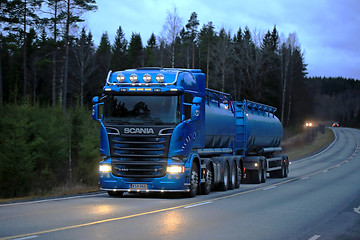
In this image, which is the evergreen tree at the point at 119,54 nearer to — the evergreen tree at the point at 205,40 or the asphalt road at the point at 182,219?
the evergreen tree at the point at 205,40

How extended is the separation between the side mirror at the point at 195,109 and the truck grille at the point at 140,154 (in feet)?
3.75

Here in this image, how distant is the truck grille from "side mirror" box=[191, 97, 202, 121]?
44.9 inches

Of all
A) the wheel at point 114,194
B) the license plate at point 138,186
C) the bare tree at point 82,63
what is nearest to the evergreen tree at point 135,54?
the bare tree at point 82,63

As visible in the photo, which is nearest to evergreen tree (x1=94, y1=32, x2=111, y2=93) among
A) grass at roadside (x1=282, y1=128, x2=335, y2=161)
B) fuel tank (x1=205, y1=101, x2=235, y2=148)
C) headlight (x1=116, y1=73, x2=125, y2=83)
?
grass at roadside (x1=282, y1=128, x2=335, y2=161)

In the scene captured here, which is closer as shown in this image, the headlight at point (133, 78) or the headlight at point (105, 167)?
the headlight at point (105, 167)

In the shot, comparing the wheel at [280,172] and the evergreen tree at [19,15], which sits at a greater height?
the evergreen tree at [19,15]

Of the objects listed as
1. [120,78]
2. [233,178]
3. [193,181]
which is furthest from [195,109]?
[233,178]

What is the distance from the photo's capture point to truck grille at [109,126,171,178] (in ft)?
55.2

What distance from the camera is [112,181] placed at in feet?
56.1

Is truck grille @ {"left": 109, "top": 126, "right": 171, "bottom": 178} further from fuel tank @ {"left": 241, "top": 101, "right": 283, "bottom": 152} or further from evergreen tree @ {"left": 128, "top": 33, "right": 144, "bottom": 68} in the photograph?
evergreen tree @ {"left": 128, "top": 33, "right": 144, "bottom": 68}

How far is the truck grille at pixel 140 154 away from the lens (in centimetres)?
1681

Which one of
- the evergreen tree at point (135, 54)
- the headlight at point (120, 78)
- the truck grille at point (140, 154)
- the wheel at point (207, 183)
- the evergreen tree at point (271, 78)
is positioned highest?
the evergreen tree at point (135, 54)

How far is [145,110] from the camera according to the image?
17031 millimetres

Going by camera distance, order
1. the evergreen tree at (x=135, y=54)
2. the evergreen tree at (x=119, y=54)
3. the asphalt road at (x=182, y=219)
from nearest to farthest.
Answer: the asphalt road at (x=182, y=219), the evergreen tree at (x=119, y=54), the evergreen tree at (x=135, y=54)
